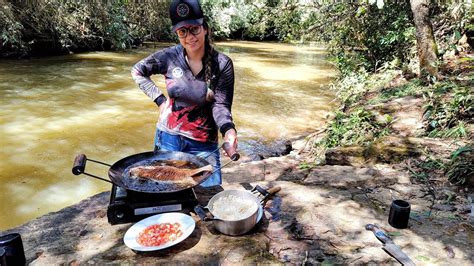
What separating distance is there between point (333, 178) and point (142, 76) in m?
1.91

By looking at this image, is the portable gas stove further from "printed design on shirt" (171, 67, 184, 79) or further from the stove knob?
"printed design on shirt" (171, 67, 184, 79)

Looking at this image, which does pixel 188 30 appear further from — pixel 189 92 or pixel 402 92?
pixel 402 92

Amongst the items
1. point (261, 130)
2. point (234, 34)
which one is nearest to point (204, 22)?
point (261, 130)

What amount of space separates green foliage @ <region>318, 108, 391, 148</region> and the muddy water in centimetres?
125

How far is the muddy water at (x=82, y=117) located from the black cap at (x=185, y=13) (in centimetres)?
283

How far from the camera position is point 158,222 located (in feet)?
6.97

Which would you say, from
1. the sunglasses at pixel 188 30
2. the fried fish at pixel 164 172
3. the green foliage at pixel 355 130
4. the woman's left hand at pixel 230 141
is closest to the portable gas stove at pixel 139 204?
the fried fish at pixel 164 172

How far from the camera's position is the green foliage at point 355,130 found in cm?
496

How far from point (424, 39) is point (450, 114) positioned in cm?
215

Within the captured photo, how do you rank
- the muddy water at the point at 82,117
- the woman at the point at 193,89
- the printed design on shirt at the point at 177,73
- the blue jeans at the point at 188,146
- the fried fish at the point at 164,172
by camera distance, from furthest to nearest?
the muddy water at the point at 82,117 < the blue jeans at the point at 188,146 < the printed design on shirt at the point at 177,73 < the woman at the point at 193,89 < the fried fish at the point at 164,172

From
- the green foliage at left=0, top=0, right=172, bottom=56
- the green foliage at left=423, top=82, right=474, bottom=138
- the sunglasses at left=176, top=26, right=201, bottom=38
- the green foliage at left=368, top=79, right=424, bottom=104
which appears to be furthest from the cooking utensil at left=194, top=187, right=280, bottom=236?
Result: the green foliage at left=0, top=0, right=172, bottom=56

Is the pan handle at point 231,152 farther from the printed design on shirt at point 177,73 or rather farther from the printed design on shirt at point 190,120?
the printed design on shirt at point 177,73

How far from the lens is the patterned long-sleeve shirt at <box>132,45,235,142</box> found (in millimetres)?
2623

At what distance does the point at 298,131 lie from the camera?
22.6 ft
